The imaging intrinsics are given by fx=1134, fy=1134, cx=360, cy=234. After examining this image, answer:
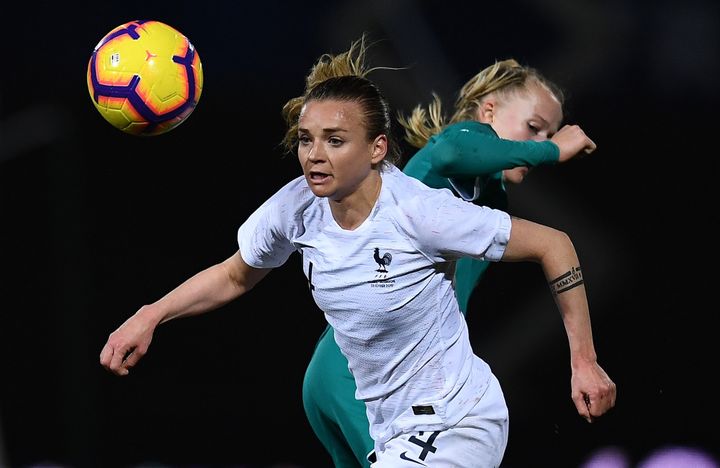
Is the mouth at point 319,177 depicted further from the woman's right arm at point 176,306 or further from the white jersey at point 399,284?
the woman's right arm at point 176,306

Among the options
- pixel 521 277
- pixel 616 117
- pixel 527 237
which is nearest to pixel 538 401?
pixel 521 277

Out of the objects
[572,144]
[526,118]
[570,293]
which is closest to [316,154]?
[570,293]

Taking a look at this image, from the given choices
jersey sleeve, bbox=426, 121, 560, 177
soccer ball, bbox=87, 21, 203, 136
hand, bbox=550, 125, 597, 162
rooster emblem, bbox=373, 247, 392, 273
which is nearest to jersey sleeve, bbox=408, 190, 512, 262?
rooster emblem, bbox=373, 247, 392, 273

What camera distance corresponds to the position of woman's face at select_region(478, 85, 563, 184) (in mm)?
3799

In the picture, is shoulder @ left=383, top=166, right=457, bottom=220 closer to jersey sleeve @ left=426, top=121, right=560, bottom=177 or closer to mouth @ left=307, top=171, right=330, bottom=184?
mouth @ left=307, top=171, right=330, bottom=184

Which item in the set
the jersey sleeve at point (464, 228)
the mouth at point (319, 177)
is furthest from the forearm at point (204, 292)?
the jersey sleeve at point (464, 228)

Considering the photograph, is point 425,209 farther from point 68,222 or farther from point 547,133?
point 68,222

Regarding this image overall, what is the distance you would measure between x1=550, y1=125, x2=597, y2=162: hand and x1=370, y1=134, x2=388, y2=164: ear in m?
0.65

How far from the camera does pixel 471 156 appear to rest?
3.38 m

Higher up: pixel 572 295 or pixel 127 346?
pixel 127 346

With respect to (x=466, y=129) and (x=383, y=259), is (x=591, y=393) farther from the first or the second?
(x=466, y=129)

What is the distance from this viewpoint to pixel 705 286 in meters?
5.63

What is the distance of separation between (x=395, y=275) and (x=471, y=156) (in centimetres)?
60

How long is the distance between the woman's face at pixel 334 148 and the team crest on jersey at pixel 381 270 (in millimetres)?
181
